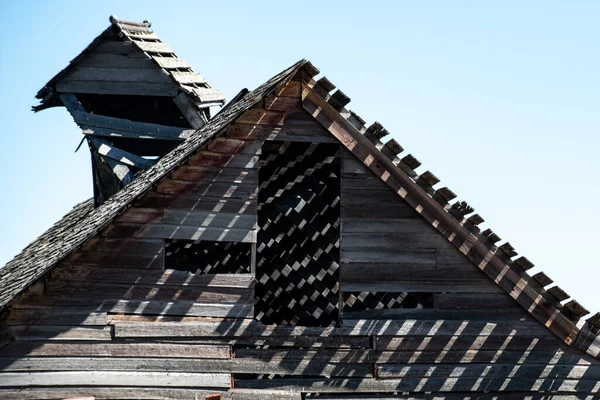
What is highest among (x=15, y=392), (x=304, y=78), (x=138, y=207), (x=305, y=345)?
(x=304, y=78)

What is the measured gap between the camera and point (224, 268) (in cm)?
2434

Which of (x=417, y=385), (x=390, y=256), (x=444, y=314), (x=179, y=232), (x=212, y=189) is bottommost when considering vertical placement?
(x=417, y=385)

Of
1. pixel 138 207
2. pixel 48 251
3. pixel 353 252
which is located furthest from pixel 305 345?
pixel 48 251

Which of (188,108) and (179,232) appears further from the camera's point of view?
(188,108)

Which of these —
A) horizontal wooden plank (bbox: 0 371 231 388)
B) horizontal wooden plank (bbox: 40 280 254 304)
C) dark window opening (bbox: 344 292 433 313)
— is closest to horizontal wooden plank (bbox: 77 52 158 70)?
dark window opening (bbox: 344 292 433 313)

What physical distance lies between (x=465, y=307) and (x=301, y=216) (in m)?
3.02

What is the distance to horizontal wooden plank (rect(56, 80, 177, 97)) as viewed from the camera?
27594 mm

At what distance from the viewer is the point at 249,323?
19375mm

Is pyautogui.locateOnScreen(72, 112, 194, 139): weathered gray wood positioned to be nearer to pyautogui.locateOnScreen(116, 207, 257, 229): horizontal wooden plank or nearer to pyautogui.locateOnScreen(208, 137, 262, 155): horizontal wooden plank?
pyautogui.locateOnScreen(208, 137, 262, 155): horizontal wooden plank

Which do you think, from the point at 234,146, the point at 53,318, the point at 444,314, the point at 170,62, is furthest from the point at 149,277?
the point at 170,62

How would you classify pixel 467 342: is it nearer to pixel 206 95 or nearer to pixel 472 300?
pixel 472 300

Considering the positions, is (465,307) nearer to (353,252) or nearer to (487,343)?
(487,343)

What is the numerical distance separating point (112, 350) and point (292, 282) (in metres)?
3.50

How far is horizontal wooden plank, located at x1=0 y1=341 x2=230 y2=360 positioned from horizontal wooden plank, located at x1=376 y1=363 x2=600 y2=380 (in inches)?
97.6
